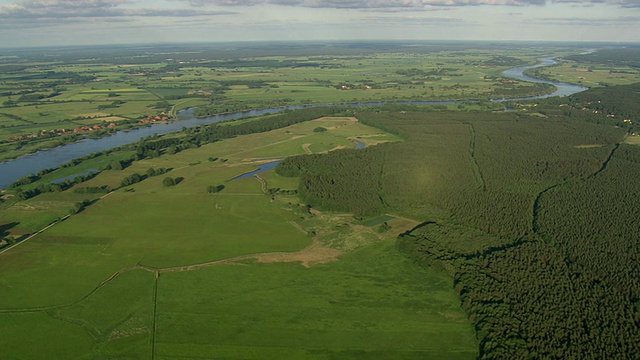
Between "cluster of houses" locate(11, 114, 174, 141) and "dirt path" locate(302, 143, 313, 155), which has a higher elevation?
"cluster of houses" locate(11, 114, 174, 141)

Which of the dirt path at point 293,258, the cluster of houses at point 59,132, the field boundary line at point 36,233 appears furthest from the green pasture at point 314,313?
the cluster of houses at point 59,132

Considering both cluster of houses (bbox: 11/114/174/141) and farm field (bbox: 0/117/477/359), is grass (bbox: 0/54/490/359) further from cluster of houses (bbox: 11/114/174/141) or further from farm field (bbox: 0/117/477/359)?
cluster of houses (bbox: 11/114/174/141)

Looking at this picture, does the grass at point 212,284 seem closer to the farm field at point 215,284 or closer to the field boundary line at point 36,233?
the farm field at point 215,284

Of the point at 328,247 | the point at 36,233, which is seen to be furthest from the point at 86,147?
the point at 328,247

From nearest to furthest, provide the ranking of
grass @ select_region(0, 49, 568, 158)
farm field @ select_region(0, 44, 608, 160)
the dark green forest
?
the dark green forest → farm field @ select_region(0, 44, 608, 160) → grass @ select_region(0, 49, 568, 158)

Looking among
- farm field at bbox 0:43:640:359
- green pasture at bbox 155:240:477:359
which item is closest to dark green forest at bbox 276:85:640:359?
farm field at bbox 0:43:640:359

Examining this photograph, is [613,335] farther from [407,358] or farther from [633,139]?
[633,139]
